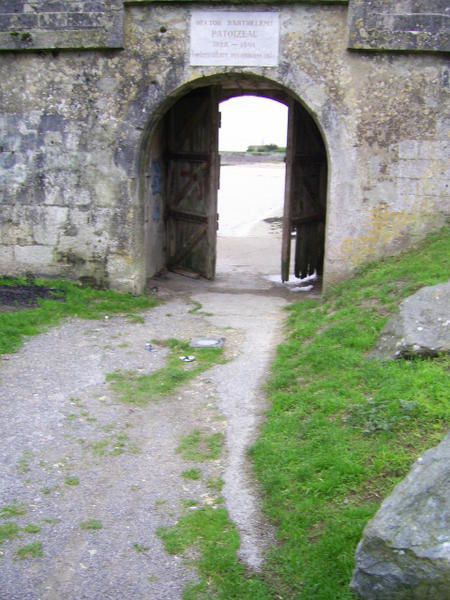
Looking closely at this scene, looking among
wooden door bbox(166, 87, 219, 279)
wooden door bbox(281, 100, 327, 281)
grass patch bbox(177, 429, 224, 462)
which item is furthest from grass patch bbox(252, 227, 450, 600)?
wooden door bbox(166, 87, 219, 279)

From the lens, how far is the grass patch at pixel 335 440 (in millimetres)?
4066

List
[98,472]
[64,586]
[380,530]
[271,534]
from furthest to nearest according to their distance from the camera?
[98,472] < [271,534] < [64,586] < [380,530]

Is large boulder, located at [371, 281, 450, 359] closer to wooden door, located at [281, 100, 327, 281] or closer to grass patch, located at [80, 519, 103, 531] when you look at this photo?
grass patch, located at [80, 519, 103, 531]

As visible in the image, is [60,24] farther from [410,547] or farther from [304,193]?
[410,547]

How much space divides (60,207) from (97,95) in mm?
1575

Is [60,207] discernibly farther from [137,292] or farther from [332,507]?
[332,507]

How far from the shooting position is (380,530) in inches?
135

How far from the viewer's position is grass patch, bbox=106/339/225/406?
21.6ft

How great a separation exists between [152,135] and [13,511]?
249 inches

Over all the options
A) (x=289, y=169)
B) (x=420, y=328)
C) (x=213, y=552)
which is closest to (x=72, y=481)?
(x=213, y=552)

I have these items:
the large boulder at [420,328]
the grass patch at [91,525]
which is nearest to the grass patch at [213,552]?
the grass patch at [91,525]

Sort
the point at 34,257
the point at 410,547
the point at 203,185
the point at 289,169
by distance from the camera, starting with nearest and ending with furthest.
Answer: the point at 410,547 → the point at 34,257 → the point at 289,169 → the point at 203,185

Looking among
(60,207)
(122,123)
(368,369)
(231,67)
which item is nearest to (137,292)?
(60,207)

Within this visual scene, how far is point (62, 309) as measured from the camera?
9094mm
